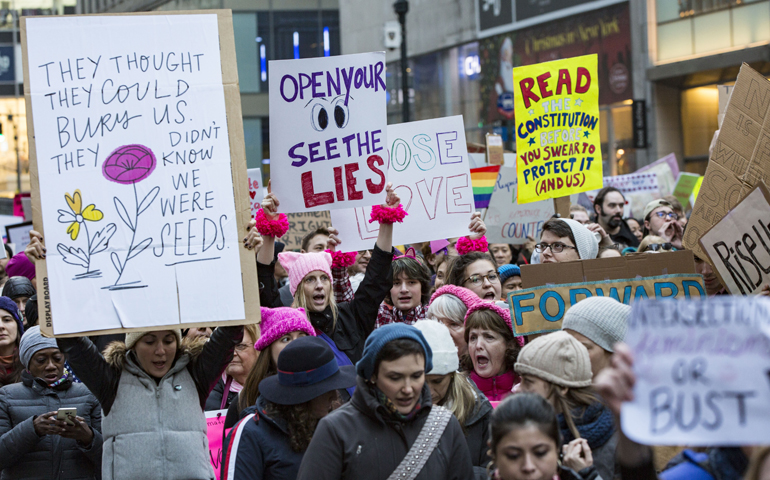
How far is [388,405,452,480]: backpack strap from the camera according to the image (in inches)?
111

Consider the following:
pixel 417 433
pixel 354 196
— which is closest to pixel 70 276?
pixel 417 433

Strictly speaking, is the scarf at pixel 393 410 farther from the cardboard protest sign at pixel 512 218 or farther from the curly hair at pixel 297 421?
the cardboard protest sign at pixel 512 218

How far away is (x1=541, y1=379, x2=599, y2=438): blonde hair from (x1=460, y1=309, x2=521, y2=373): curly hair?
1.10 metres

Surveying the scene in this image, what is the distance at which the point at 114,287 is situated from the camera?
352cm

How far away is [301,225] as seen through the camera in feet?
31.3

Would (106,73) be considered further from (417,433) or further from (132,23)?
(417,433)

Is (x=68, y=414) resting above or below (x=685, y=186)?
below

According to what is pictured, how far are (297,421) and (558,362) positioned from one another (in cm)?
108

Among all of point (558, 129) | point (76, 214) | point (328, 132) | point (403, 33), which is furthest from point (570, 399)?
point (403, 33)

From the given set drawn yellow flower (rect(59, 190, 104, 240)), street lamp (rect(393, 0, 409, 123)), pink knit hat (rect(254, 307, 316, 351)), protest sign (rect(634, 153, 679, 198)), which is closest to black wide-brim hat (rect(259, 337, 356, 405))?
pink knit hat (rect(254, 307, 316, 351))

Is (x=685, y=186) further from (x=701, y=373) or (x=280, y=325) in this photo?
(x=701, y=373)

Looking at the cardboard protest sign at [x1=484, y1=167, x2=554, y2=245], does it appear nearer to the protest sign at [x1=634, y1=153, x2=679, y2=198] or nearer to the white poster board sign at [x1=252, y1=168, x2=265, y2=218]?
the white poster board sign at [x1=252, y1=168, x2=265, y2=218]

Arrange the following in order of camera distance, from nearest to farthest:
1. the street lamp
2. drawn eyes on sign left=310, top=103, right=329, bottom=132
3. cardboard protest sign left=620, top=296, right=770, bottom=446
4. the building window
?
cardboard protest sign left=620, top=296, right=770, bottom=446, drawn eyes on sign left=310, top=103, right=329, bottom=132, the street lamp, the building window

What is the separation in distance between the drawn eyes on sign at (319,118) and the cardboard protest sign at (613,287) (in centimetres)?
176
